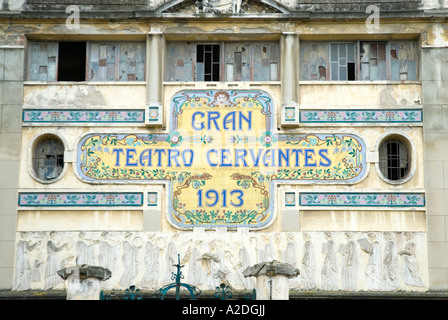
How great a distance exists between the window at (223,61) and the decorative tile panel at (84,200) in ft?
11.3

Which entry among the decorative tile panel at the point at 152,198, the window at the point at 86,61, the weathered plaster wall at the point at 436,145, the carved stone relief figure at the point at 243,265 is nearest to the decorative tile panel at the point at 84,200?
the decorative tile panel at the point at 152,198

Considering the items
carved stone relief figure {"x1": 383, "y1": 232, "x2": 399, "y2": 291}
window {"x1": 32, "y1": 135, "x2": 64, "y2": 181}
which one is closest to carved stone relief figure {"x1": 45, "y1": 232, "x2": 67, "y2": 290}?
window {"x1": 32, "y1": 135, "x2": 64, "y2": 181}

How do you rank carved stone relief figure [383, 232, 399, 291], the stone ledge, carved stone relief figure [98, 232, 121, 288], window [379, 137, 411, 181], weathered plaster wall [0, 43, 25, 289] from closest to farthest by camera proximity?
the stone ledge
carved stone relief figure [383, 232, 399, 291]
carved stone relief figure [98, 232, 121, 288]
weathered plaster wall [0, 43, 25, 289]
window [379, 137, 411, 181]

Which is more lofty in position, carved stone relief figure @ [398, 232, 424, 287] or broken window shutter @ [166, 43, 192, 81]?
broken window shutter @ [166, 43, 192, 81]

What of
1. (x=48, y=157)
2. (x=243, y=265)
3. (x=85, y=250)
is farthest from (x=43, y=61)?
(x=243, y=265)

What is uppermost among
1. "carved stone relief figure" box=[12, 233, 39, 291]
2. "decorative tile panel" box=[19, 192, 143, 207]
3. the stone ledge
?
"decorative tile panel" box=[19, 192, 143, 207]

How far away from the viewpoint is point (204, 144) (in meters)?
29.0

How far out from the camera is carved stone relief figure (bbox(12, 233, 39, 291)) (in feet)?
92.1

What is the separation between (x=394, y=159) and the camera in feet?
95.3

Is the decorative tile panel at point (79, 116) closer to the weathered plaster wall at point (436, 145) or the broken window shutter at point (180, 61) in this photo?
the broken window shutter at point (180, 61)

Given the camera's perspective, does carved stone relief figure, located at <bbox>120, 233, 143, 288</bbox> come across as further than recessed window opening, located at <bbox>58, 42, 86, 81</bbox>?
No

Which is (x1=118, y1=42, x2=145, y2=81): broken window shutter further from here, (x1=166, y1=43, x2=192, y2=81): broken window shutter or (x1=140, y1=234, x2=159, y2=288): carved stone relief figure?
(x1=140, y1=234, x2=159, y2=288): carved stone relief figure

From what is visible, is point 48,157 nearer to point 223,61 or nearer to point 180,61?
point 180,61

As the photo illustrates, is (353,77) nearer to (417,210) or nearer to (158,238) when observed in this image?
(417,210)
